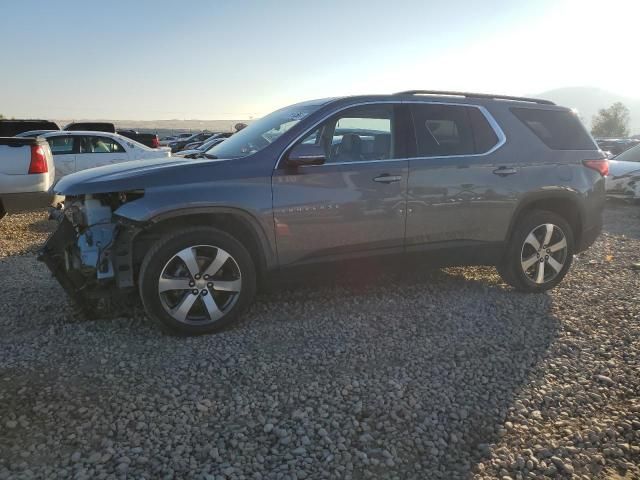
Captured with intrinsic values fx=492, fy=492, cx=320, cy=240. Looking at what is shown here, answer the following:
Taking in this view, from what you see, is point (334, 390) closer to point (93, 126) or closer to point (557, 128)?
point (557, 128)

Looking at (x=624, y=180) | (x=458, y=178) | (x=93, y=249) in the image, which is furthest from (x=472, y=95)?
(x=624, y=180)

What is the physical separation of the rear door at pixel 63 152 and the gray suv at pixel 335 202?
7735 mm

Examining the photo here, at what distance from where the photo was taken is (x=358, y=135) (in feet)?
14.0

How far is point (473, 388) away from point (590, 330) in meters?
1.63

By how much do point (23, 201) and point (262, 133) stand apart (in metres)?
3.80

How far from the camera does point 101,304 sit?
4.27 metres

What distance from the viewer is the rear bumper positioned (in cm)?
620

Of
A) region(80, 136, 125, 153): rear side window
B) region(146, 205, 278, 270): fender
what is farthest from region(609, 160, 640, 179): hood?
region(80, 136, 125, 153): rear side window

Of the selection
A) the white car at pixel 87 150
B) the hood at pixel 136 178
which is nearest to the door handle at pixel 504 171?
the hood at pixel 136 178

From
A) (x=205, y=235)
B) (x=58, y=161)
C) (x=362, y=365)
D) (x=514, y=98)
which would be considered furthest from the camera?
(x=58, y=161)

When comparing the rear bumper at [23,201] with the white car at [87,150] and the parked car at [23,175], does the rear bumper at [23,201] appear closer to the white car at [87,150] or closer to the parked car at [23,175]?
the parked car at [23,175]

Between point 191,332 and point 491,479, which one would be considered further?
point 191,332

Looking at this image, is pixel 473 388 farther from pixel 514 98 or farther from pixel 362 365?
pixel 514 98

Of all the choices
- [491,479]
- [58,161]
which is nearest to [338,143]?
[491,479]
